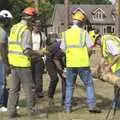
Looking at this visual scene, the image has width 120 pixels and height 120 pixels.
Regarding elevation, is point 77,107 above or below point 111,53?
below

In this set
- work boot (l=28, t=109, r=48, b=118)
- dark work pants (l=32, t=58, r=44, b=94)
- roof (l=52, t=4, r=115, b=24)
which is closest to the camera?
work boot (l=28, t=109, r=48, b=118)

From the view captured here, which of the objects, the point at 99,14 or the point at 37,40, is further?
the point at 99,14

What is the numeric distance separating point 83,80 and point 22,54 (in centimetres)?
156

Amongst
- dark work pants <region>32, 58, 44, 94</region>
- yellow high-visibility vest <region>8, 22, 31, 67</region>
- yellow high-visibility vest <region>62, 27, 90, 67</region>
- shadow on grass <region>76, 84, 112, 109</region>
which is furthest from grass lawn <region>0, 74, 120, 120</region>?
yellow high-visibility vest <region>8, 22, 31, 67</region>

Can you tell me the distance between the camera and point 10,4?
61.3m

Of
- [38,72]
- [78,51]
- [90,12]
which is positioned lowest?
[38,72]

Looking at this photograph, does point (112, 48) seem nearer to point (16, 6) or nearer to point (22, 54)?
point (22, 54)

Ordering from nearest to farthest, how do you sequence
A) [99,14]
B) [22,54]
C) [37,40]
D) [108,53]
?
[108,53] < [22,54] < [37,40] < [99,14]

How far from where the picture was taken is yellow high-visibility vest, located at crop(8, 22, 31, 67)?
9.96m

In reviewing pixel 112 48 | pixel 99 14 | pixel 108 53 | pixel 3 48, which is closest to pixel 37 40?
pixel 3 48

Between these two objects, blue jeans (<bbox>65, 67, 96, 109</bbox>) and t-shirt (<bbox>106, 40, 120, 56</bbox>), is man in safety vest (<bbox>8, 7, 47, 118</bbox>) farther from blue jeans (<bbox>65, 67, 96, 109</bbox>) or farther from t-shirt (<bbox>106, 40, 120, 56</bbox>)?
t-shirt (<bbox>106, 40, 120, 56</bbox>)

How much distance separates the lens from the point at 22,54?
9961mm

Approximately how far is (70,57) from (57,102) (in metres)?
2.01

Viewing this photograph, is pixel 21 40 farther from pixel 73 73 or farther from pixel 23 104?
pixel 23 104
